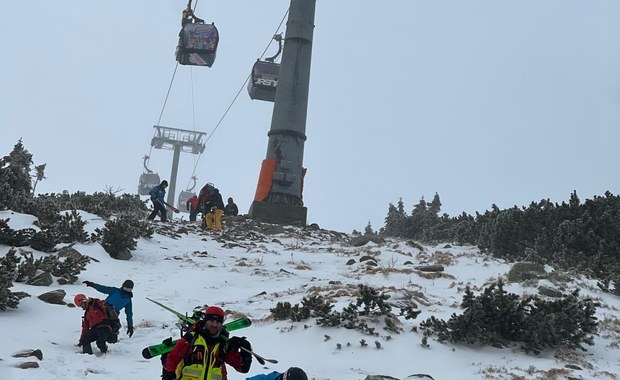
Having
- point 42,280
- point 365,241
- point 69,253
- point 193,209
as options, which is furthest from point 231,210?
point 42,280

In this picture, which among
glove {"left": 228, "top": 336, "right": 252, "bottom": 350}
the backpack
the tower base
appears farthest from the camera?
the tower base

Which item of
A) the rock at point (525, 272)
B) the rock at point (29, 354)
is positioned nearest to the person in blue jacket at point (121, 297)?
the rock at point (29, 354)

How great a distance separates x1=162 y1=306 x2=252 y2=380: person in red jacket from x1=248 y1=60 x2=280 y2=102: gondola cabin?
112 feet

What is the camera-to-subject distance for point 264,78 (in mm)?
39562

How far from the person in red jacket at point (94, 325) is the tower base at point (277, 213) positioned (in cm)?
1970

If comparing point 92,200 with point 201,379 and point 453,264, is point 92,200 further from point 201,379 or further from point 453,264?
point 201,379

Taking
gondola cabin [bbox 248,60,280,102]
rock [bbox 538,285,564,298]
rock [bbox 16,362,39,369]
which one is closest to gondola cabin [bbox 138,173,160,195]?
gondola cabin [bbox 248,60,280,102]

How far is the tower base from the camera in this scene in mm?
29625

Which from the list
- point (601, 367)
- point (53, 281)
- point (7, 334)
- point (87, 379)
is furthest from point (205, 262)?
point (601, 367)

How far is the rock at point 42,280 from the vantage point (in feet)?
40.3

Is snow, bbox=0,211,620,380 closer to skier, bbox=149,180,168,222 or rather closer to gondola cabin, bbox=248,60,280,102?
skier, bbox=149,180,168,222

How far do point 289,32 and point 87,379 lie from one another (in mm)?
28750

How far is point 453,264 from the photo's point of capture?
1709 centimetres

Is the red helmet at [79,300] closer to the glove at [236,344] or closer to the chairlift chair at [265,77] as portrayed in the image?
the glove at [236,344]
